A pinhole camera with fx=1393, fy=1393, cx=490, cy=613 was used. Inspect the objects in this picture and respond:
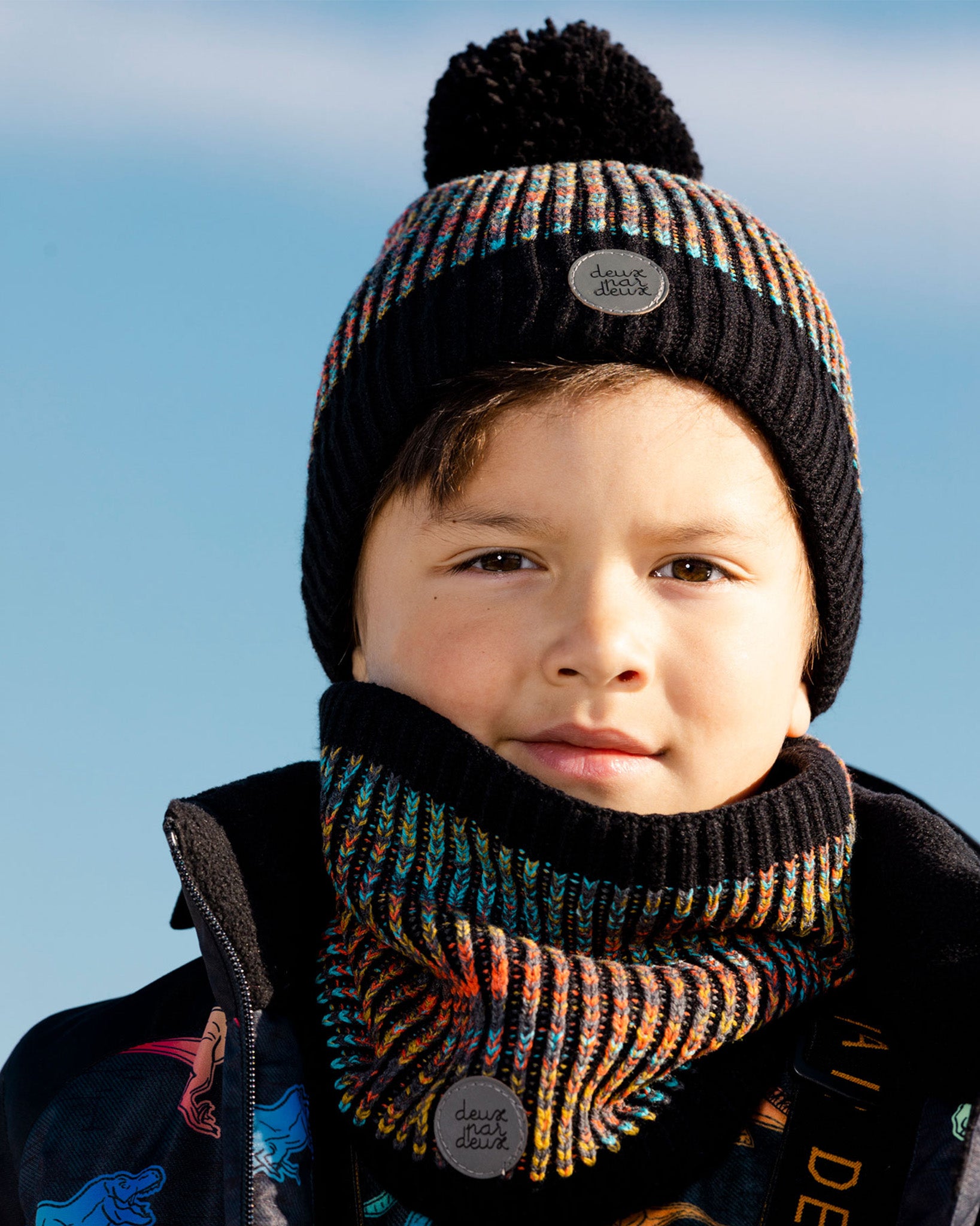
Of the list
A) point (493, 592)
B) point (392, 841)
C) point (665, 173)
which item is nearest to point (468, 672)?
point (493, 592)

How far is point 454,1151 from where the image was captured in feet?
5.92

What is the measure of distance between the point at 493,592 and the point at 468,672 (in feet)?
0.41

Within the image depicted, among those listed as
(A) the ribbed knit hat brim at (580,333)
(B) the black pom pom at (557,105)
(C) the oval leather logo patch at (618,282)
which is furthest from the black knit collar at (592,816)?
(B) the black pom pom at (557,105)

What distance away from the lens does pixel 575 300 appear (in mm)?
2188

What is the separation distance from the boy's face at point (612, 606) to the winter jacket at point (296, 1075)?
1.13ft

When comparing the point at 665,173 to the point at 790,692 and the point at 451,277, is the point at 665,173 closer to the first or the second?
the point at 451,277

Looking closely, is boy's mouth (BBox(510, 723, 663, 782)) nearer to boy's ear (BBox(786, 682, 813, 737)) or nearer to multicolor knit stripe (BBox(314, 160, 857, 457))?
boy's ear (BBox(786, 682, 813, 737))

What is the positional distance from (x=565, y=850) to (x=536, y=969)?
17 centimetres

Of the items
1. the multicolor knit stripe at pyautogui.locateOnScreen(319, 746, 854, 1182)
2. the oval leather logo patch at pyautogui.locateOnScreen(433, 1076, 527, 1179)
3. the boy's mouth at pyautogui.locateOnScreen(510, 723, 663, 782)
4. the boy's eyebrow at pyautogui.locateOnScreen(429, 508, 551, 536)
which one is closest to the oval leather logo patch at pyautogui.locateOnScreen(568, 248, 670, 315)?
the boy's eyebrow at pyautogui.locateOnScreen(429, 508, 551, 536)

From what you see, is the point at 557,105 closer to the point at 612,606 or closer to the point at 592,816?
the point at 612,606

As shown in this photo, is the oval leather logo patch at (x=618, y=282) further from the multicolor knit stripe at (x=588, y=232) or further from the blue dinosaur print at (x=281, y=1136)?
the blue dinosaur print at (x=281, y=1136)

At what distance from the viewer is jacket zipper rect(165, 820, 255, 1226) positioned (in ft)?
6.01

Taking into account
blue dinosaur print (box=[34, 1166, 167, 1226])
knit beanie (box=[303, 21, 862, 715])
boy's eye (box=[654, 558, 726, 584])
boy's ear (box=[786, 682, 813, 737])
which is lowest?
blue dinosaur print (box=[34, 1166, 167, 1226])

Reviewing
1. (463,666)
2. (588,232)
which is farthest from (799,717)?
(588,232)
